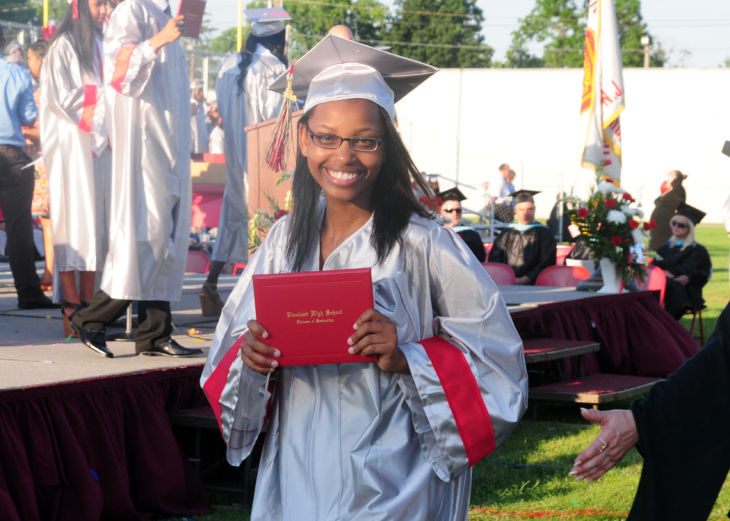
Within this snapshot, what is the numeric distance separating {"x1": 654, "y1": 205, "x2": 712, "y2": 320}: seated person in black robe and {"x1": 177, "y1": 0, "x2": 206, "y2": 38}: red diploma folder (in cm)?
622

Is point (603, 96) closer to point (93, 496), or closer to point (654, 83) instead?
point (93, 496)

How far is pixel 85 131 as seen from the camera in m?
6.20

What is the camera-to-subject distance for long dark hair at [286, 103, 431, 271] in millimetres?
2777

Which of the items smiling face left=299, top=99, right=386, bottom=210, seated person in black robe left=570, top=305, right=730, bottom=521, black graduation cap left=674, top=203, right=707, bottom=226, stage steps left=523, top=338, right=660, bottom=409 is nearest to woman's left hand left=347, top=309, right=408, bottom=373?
smiling face left=299, top=99, right=386, bottom=210

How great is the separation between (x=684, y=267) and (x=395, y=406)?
858 centimetres

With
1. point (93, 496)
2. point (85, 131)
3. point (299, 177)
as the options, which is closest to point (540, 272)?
point (85, 131)

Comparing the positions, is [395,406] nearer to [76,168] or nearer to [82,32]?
[76,168]

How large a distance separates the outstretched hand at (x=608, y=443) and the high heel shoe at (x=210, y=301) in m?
5.12

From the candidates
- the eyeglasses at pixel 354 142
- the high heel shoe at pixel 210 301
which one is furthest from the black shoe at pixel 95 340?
the eyeglasses at pixel 354 142

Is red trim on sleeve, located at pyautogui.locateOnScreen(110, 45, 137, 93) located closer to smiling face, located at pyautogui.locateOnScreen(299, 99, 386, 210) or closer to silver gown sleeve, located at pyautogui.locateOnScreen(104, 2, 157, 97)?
silver gown sleeve, located at pyautogui.locateOnScreen(104, 2, 157, 97)

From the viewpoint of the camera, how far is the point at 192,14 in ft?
18.0

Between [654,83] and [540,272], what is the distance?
26.6m

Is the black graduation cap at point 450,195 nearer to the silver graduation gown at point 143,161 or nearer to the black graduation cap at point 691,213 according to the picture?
the black graduation cap at point 691,213

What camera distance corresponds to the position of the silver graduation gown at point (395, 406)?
8.40 feet
